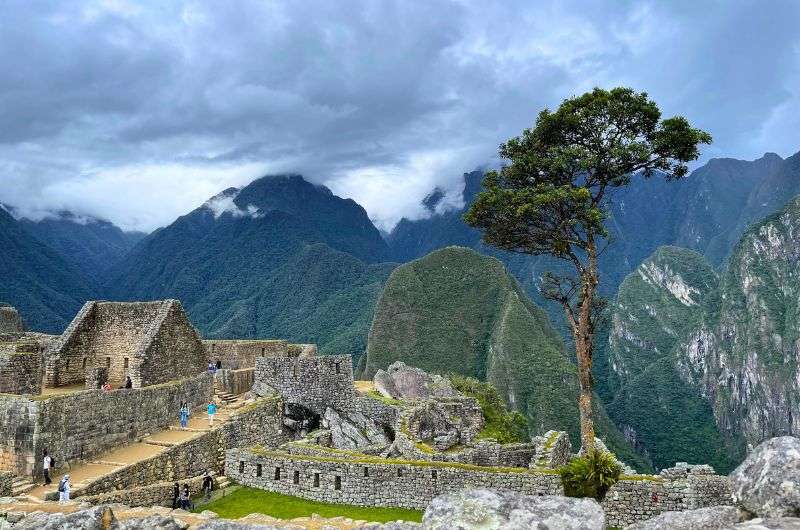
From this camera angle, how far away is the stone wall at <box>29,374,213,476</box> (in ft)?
39.7

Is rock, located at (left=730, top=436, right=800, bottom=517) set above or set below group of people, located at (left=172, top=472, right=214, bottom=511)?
above

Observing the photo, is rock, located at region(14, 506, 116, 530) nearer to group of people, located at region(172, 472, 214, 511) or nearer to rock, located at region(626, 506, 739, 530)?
rock, located at region(626, 506, 739, 530)

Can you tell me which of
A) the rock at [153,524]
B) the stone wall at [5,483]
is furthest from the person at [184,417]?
the rock at [153,524]

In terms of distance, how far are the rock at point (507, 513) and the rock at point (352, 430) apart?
49.2ft

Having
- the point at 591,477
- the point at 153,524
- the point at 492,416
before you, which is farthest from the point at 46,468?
the point at 492,416

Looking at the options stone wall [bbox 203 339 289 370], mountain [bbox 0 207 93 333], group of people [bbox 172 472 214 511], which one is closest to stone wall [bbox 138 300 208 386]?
stone wall [bbox 203 339 289 370]

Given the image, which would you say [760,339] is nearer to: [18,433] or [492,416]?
[492,416]

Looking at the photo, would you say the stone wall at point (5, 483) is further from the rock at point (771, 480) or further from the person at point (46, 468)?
the rock at point (771, 480)

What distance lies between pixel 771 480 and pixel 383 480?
10.2 meters

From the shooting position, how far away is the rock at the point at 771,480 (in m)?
4.23

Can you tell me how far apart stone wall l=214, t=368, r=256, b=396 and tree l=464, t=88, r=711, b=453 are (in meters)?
10.4

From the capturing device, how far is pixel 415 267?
553 ft

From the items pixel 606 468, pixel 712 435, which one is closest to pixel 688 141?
pixel 606 468

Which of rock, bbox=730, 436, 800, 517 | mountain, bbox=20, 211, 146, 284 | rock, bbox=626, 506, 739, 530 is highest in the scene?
mountain, bbox=20, 211, 146, 284
